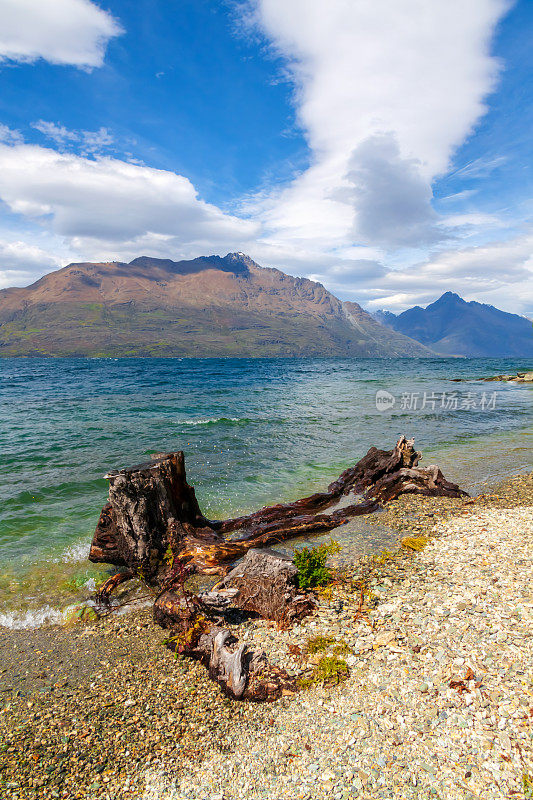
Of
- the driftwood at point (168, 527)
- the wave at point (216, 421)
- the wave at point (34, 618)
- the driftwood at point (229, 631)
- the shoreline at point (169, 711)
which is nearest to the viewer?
the shoreline at point (169, 711)

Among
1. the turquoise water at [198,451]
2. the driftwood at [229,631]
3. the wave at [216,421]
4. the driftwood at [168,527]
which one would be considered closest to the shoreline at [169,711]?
the driftwood at [229,631]

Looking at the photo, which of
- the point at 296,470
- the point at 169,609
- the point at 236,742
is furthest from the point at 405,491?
the point at 236,742

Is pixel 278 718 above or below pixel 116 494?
below

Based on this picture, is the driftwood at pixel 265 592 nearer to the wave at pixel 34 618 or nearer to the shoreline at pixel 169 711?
the shoreline at pixel 169 711

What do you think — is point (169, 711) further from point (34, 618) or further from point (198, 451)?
point (198, 451)

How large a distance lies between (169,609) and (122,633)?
1.28 metres

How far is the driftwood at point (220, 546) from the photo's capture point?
23.6 feet

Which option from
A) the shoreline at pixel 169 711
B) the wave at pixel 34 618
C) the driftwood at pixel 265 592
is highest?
the driftwood at pixel 265 592

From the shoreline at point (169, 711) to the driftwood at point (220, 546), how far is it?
390mm

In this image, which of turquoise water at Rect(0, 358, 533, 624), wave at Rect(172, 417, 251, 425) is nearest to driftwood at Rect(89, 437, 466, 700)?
turquoise water at Rect(0, 358, 533, 624)

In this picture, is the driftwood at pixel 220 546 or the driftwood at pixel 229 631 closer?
the driftwood at pixel 229 631

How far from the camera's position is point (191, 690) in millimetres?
6797

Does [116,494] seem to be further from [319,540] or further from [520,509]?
[520,509]

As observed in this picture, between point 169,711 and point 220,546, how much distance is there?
15.7 feet
